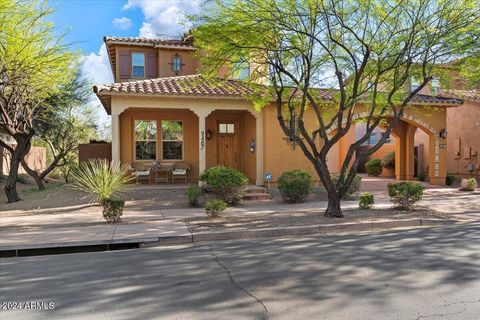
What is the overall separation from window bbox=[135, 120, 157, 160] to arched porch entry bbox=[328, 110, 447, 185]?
776cm

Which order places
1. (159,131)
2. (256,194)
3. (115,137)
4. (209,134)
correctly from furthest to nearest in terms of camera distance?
(209,134)
(159,131)
(115,137)
(256,194)

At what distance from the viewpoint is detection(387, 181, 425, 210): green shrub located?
1156cm

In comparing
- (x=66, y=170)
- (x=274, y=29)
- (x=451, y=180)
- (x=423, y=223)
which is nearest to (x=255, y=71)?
(x=274, y=29)

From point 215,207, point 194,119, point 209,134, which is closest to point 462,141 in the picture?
point 209,134

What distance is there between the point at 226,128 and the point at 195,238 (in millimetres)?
10592

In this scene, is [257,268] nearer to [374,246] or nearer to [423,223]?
[374,246]

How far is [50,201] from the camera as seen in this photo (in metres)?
13.8

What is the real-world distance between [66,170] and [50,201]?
1322 cm

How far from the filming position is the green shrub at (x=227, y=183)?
41.6 feet

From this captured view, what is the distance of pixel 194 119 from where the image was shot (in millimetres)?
17891

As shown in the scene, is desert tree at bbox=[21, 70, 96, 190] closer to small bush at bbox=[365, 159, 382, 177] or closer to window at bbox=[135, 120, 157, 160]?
window at bbox=[135, 120, 157, 160]

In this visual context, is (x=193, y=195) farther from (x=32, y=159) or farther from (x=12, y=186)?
(x=32, y=159)

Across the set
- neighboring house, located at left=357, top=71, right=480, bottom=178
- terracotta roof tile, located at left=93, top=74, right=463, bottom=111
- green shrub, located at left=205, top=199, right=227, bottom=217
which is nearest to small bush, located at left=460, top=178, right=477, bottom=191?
terracotta roof tile, located at left=93, top=74, right=463, bottom=111

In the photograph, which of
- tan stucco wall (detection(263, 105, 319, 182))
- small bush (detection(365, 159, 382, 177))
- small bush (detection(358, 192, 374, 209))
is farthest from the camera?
small bush (detection(365, 159, 382, 177))
